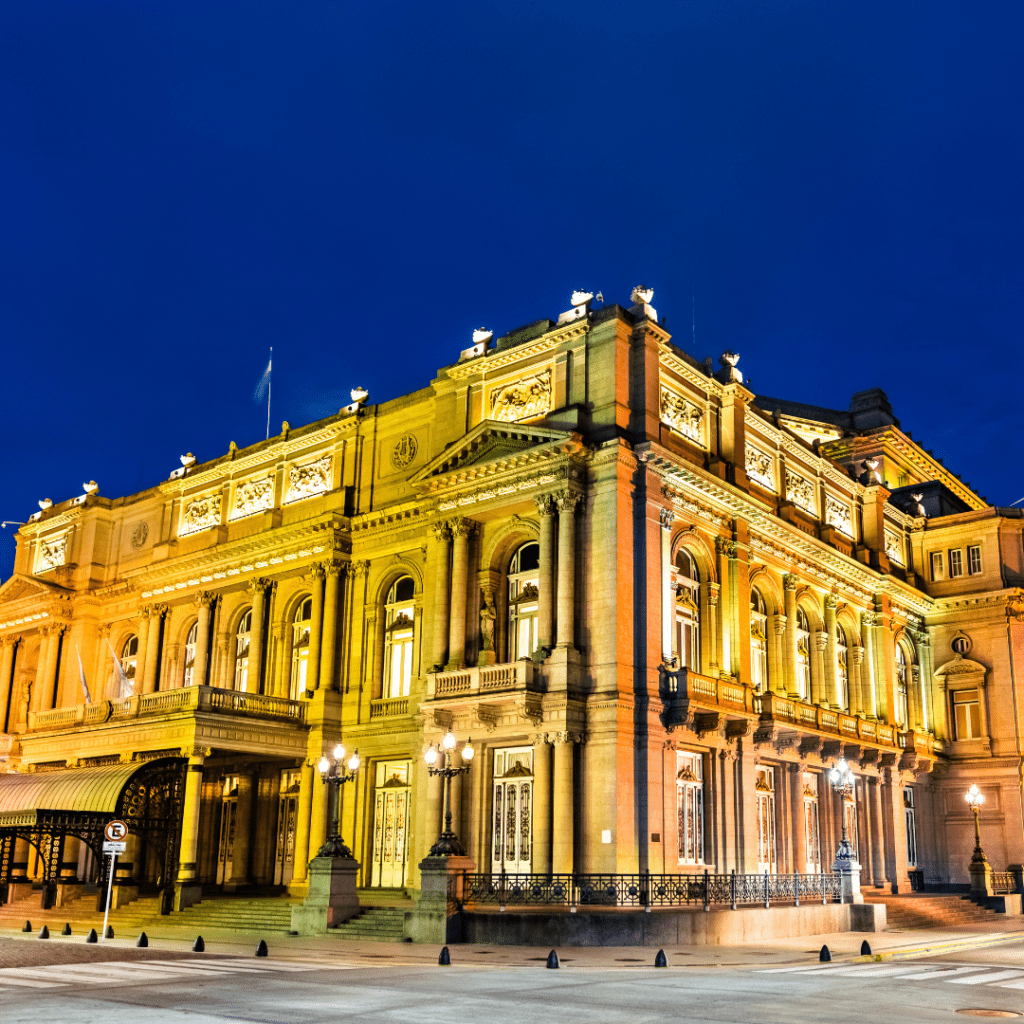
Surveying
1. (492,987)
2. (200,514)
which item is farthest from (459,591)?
(492,987)

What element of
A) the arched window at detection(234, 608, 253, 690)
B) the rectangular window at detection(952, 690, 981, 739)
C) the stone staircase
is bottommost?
the stone staircase

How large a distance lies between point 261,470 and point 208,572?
5.01m

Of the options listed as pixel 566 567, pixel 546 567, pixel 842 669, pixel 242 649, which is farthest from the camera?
pixel 842 669

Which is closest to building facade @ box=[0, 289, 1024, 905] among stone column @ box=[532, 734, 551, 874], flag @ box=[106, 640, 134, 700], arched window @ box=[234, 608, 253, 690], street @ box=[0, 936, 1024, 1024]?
stone column @ box=[532, 734, 551, 874]

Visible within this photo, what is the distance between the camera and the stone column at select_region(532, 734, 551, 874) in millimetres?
34375

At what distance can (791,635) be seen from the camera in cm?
4459

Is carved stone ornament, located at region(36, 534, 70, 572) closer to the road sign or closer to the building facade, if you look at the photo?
the building facade

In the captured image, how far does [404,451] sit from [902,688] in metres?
26.2

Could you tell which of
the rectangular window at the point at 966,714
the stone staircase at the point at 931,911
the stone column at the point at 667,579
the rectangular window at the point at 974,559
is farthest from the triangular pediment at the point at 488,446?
the rectangular window at the point at 974,559

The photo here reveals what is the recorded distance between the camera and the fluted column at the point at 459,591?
38.8m

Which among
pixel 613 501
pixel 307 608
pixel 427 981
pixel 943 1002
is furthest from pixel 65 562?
pixel 943 1002

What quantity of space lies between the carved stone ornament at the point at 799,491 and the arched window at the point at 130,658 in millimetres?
30164

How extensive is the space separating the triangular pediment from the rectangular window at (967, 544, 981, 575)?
28101 millimetres

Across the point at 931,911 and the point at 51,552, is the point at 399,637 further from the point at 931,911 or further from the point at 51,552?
the point at 51,552
